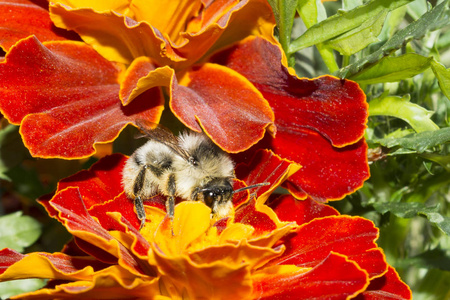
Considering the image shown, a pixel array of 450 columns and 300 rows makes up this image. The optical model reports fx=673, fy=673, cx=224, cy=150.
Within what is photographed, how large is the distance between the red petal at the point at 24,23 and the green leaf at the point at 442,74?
0.50 meters

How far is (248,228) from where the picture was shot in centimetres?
83

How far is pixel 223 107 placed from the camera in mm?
882

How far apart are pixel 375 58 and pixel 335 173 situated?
169 mm

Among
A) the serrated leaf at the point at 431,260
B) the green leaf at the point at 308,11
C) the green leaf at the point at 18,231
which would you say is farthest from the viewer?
the green leaf at the point at 18,231

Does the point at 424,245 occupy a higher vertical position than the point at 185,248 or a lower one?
Result: lower

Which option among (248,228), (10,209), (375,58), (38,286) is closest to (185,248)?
(248,228)

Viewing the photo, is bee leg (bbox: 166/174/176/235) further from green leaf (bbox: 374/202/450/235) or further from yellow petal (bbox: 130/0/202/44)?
green leaf (bbox: 374/202/450/235)

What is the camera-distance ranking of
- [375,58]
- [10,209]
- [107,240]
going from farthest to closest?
[10,209]
[375,58]
[107,240]

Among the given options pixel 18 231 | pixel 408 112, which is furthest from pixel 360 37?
pixel 18 231

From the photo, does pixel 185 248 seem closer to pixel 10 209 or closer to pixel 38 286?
pixel 38 286

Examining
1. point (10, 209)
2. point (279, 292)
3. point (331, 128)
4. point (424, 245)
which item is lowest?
point (10, 209)

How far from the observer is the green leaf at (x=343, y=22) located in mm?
856

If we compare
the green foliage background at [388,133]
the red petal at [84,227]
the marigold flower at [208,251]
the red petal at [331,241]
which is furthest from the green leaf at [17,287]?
the red petal at [331,241]

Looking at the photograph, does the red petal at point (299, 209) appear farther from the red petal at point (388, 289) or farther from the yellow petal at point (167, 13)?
the yellow petal at point (167, 13)
